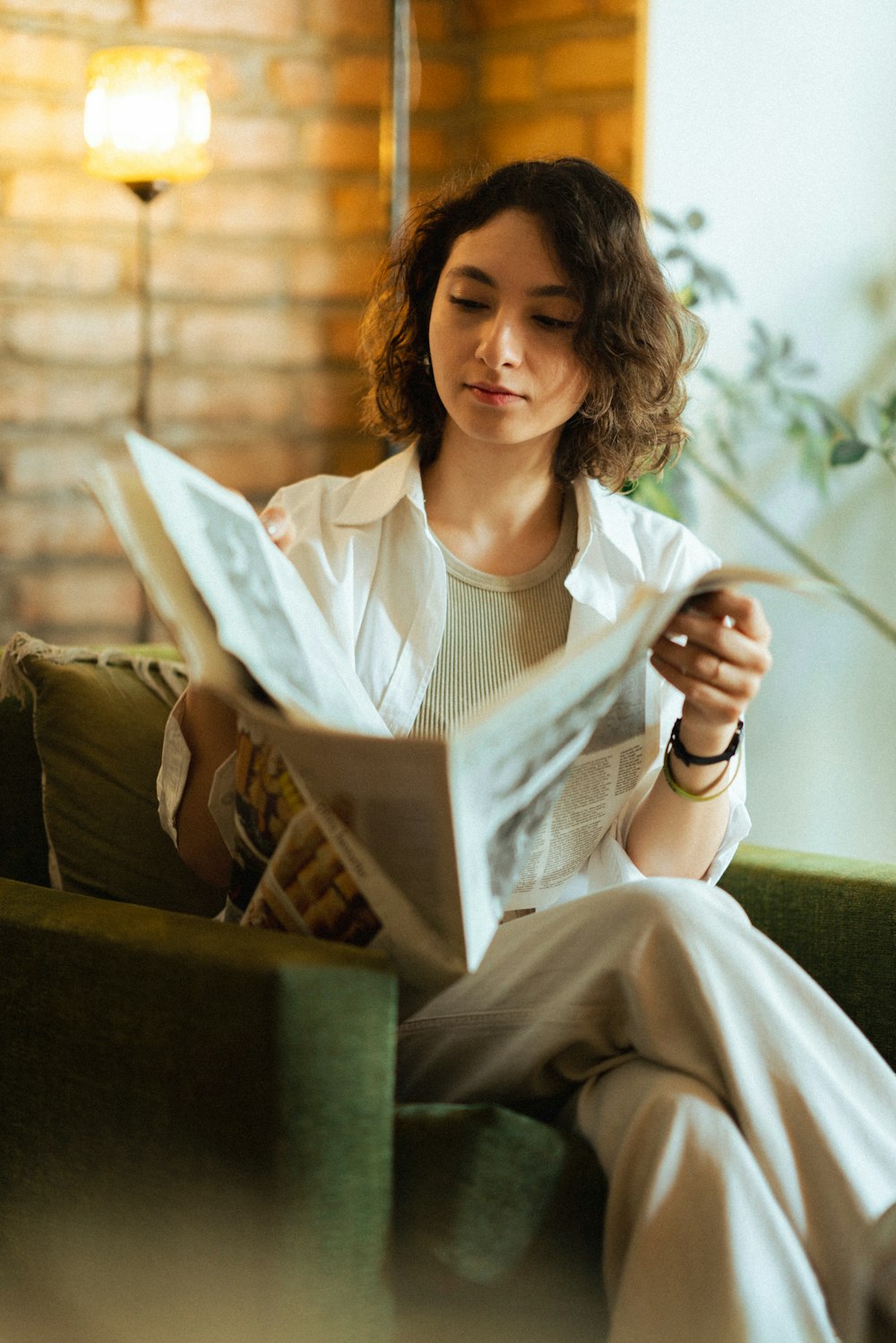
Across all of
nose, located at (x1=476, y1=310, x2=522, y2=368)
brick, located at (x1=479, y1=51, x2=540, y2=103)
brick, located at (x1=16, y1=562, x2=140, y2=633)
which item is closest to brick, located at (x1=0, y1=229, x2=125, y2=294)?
brick, located at (x1=16, y1=562, x2=140, y2=633)

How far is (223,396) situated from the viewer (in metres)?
2.51

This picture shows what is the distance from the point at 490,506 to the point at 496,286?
0.64 ft

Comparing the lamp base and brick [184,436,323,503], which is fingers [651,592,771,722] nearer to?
the lamp base

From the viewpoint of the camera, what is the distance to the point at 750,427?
2.29 meters

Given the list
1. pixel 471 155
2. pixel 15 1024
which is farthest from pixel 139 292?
pixel 15 1024

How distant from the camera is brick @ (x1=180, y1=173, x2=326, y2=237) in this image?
8.05 feet

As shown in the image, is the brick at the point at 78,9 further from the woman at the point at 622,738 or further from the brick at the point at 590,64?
the woman at the point at 622,738

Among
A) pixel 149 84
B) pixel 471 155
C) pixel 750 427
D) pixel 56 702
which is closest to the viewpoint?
pixel 56 702

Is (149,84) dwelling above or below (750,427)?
above

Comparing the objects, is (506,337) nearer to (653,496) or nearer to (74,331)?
(653,496)

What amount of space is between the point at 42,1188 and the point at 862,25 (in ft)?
6.63

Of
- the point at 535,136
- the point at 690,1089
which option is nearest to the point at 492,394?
the point at 690,1089

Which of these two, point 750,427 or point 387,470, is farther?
point 750,427

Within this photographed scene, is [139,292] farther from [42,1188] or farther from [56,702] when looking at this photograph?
[42,1188]
